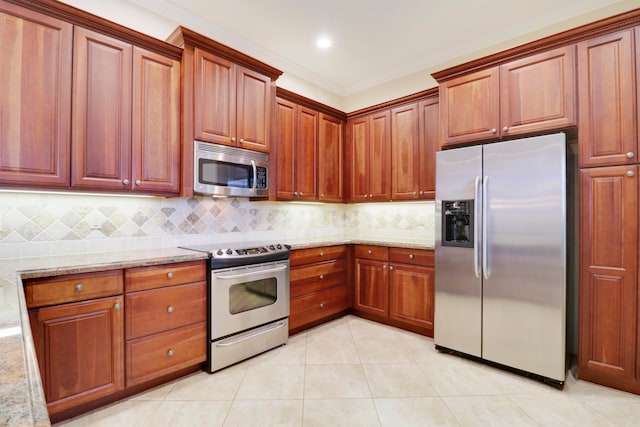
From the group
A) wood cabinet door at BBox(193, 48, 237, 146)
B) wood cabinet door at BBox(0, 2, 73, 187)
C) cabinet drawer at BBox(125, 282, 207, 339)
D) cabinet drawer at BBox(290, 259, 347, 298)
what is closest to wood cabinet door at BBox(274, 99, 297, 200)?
wood cabinet door at BBox(193, 48, 237, 146)

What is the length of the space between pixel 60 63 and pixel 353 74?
306 centimetres

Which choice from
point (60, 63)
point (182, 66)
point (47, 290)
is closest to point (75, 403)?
point (47, 290)

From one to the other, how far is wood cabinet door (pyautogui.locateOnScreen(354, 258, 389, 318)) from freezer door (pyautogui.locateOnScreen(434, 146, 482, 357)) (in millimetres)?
688

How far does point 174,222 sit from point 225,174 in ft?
2.11

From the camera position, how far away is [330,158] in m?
3.92

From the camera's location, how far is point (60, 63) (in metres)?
2.05

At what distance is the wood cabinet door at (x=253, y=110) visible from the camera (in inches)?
114

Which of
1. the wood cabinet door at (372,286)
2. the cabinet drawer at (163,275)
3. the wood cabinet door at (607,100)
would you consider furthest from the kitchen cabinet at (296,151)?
the wood cabinet door at (607,100)

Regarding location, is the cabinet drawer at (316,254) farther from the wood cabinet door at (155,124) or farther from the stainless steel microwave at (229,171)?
the wood cabinet door at (155,124)

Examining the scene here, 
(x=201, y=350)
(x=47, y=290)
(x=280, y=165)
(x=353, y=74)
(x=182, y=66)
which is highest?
(x=353, y=74)

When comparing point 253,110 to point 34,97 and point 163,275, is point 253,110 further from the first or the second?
point 163,275

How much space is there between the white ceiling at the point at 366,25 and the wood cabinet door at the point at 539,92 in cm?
69

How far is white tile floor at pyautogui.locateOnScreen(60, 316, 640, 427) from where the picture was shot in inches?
76.0

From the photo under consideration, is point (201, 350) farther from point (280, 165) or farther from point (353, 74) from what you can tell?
point (353, 74)
